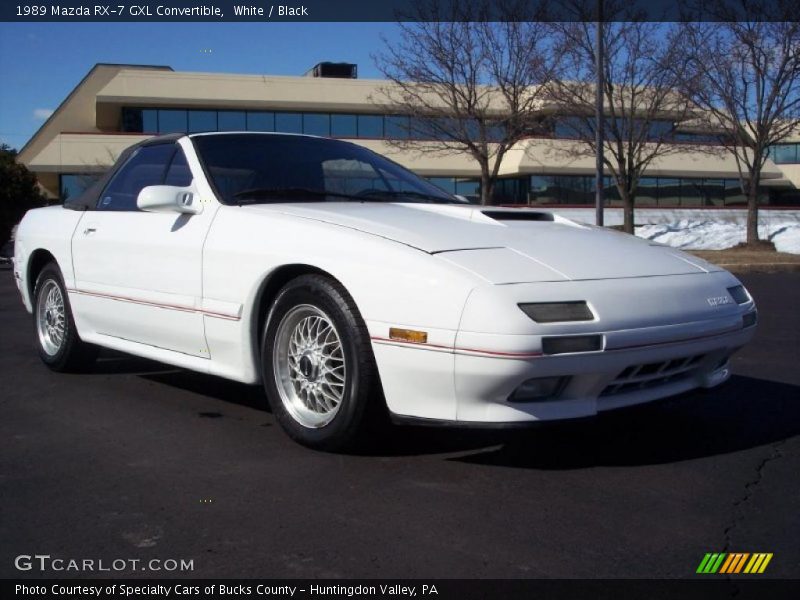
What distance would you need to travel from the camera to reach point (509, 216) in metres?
4.34

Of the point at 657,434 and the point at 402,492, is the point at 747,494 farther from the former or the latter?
the point at 402,492

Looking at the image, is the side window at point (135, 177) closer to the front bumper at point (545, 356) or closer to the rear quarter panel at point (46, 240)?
the rear quarter panel at point (46, 240)

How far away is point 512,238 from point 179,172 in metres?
2.09

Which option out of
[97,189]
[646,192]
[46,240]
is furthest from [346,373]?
[646,192]

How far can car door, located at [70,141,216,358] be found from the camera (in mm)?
4422

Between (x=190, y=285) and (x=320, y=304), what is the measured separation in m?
0.94

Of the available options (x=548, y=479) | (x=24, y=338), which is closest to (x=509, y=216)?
(x=548, y=479)

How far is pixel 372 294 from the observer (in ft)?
11.6

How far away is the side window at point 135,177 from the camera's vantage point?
16.8 feet

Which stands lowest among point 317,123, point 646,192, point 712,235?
point 712,235

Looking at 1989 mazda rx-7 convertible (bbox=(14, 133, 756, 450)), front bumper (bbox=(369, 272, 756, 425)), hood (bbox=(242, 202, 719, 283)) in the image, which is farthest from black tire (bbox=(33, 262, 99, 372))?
front bumper (bbox=(369, 272, 756, 425))

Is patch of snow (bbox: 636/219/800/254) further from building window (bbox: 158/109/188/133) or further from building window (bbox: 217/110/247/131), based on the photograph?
building window (bbox: 158/109/188/133)

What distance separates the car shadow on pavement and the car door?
5.50 ft
